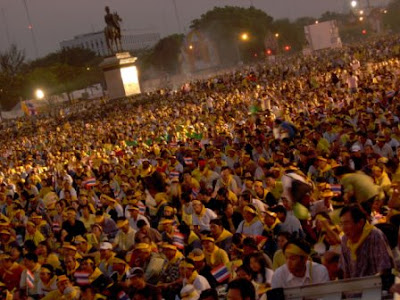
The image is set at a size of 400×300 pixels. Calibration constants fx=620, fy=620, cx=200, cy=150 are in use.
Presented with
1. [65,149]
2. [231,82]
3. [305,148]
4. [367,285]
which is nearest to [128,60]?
[231,82]

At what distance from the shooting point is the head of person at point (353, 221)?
4.58 m

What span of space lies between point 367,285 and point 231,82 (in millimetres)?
39032

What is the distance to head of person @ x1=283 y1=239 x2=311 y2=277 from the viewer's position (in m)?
5.07

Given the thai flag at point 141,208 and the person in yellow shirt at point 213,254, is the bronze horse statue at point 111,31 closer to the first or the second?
the thai flag at point 141,208

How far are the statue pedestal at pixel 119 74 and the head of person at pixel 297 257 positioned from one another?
3142 centimetres

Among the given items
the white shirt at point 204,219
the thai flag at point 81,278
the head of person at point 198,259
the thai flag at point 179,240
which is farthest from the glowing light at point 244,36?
the head of person at point 198,259

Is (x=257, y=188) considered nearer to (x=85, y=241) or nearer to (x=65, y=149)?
(x=85, y=241)

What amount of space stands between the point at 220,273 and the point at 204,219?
8.32 feet

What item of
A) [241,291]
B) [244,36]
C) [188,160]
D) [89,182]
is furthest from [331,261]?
[244,36]

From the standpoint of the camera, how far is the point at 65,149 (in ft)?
80.4

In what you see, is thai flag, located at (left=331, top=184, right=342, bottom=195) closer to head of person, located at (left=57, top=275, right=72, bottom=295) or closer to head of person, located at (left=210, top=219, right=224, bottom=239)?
head of person, located at (left=210, top=219, right=224, bottom=239)

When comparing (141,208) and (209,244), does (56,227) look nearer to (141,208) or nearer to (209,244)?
(141,208)

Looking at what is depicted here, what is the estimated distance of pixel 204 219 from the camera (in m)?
9.37

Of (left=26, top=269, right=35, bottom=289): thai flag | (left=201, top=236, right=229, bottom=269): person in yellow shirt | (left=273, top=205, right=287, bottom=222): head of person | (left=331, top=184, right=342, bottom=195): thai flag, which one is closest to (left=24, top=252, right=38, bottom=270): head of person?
(left=26, top=269, right=35, bottom=289): thai flag
